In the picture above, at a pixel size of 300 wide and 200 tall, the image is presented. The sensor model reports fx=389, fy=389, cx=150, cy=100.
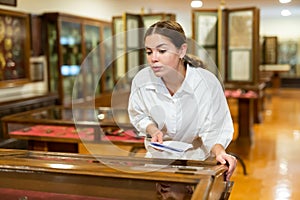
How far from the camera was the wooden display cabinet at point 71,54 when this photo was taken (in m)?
6.10

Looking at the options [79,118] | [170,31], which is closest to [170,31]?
[170,31]

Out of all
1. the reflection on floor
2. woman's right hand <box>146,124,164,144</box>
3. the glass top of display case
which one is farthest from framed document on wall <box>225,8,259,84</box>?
woman's right hand <box>146,124,164,144</box>

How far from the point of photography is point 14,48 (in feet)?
18.1

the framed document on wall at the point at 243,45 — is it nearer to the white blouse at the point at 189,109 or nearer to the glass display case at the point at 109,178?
the white blouse at the point at 189,109

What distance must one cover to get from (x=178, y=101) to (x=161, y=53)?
0.24 m

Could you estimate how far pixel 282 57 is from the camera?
41.9 feet

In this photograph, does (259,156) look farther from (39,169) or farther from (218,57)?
(39,169)

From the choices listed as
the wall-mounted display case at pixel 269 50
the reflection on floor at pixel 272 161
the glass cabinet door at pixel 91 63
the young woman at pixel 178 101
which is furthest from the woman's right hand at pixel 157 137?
the wall-mounted display case at pixel 269 50

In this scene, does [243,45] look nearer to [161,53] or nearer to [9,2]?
[9,2]

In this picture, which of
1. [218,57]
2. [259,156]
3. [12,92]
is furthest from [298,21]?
[12,92]

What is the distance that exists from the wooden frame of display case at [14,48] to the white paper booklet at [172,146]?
4117 millimetres

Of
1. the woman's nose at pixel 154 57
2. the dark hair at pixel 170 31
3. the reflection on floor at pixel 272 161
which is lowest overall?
the reflection on floor at pixel 272 161

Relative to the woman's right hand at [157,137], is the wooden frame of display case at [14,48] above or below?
above

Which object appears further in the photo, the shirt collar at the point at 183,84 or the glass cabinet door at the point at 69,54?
the glass cabinet door at the point at 69,54
